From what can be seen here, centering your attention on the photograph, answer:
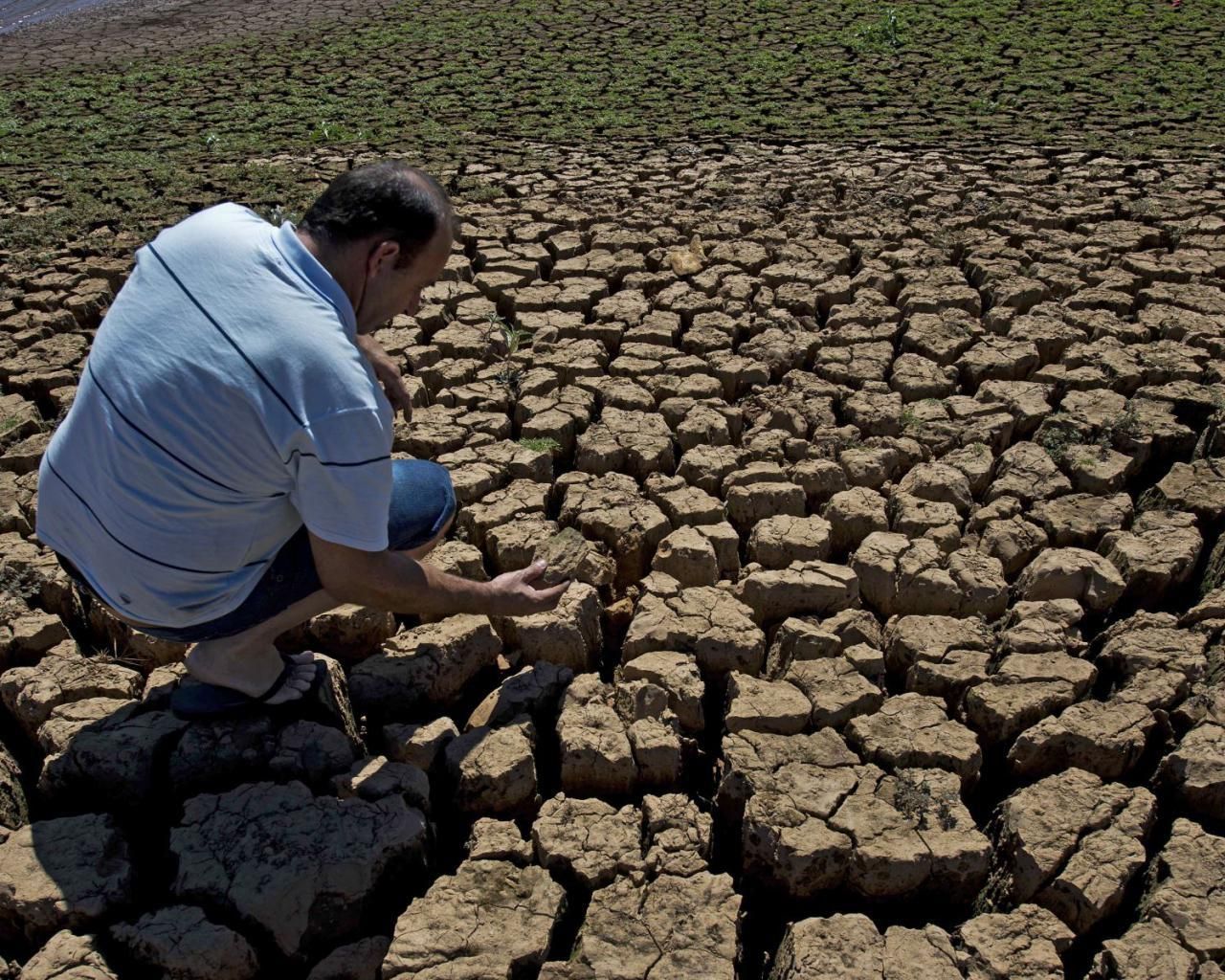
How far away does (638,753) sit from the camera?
224 centimetres

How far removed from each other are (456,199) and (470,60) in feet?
10.5

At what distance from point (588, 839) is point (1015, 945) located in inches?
30.9

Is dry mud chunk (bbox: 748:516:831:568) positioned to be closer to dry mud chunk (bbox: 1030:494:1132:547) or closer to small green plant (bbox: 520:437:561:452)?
dry mud chunk (bbox: 1030:494:1132:547)

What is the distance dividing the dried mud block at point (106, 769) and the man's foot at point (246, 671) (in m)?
0.16

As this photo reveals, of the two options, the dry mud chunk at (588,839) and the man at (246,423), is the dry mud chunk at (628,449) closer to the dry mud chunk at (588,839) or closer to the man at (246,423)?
the man at (246,423)

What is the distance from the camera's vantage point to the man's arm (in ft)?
6.40

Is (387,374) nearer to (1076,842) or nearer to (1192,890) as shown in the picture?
(1076,842)

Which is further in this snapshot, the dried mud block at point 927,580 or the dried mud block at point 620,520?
the dried mud block at point 620,520

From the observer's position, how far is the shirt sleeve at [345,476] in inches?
71.6

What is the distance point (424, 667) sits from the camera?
2451mm

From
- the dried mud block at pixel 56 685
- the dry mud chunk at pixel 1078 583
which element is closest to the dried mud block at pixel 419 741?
the dried mud block at pixel 56 685

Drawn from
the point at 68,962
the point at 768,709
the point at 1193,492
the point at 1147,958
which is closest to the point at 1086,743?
the point at 1147,958

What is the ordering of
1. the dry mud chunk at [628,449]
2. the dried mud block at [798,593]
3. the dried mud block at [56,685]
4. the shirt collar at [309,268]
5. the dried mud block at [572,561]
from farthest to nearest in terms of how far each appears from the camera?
the dry mud chunk at [628,449]
the dried mud block at [572,561]
the dried mud block at [798,593]
the dried mud block at [56,685]
the shirt collar at [309,268]

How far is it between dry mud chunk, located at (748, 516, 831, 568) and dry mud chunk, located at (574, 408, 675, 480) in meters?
0.48
